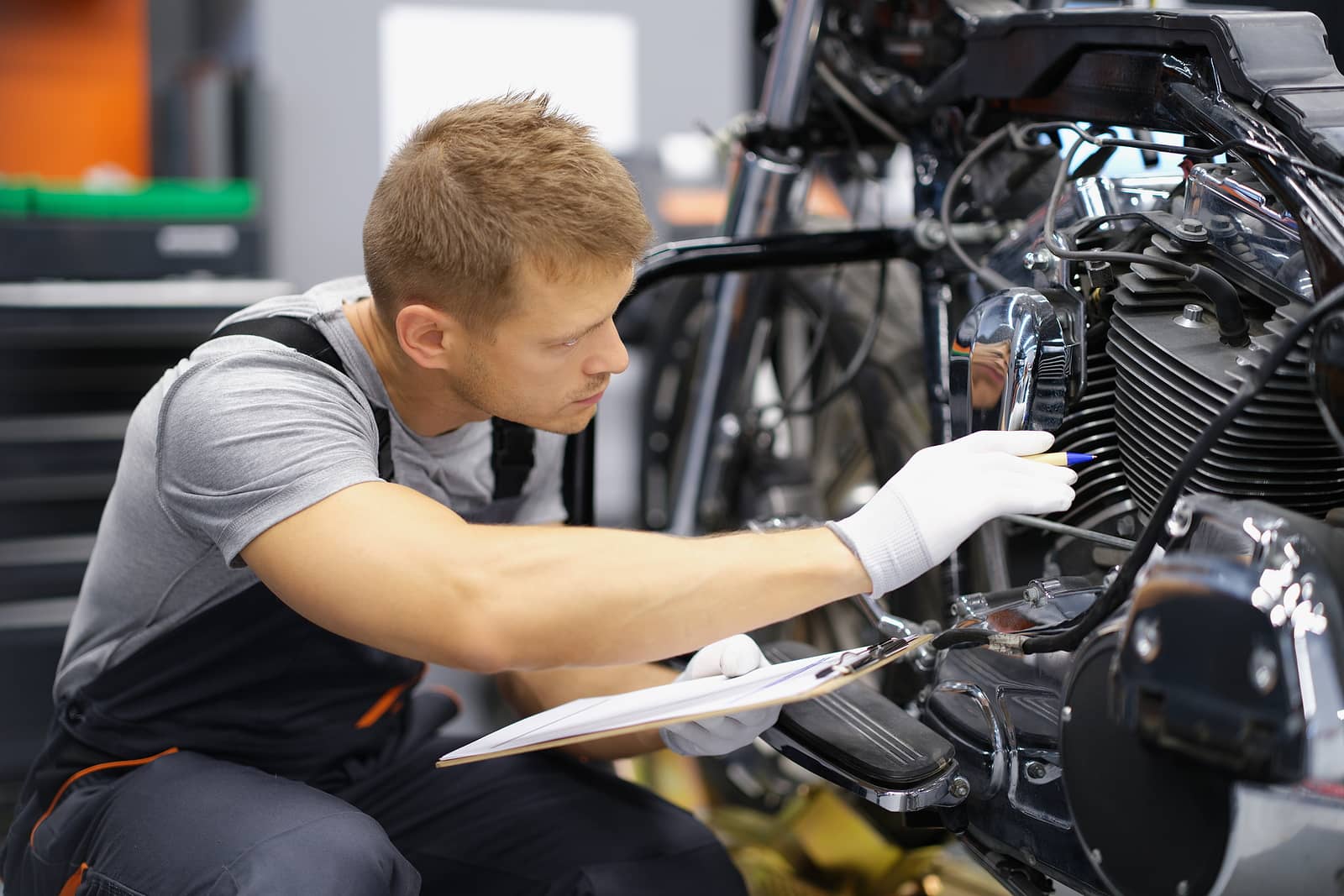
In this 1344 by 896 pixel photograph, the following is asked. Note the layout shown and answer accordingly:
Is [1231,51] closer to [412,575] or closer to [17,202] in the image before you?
[412,575]

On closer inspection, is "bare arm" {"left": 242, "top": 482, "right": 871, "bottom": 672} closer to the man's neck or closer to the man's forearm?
the man's forearm

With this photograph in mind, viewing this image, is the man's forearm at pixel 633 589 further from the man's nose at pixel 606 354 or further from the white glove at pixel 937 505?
the man's nose at pixel 606 354

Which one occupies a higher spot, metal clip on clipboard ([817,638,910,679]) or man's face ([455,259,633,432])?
man's face ([455,259,633,432])

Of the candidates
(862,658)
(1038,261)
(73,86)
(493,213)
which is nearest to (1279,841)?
(862,658)

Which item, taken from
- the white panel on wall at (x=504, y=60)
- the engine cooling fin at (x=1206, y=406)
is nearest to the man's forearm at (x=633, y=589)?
the engine cooling fin at (x=1206, y=406)

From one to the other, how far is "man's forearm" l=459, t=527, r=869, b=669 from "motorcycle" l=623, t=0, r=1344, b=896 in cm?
12

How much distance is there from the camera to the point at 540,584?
32.4 inches

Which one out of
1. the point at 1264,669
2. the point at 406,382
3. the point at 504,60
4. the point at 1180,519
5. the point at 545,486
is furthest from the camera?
the point at 504,60

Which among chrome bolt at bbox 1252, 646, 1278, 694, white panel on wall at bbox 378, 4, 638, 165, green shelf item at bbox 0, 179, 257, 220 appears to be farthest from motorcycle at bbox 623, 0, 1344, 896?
white panel on wall at bbox 378, 4, 638, 165

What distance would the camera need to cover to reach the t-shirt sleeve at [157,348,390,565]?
880 millimetres

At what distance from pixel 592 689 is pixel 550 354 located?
411mm

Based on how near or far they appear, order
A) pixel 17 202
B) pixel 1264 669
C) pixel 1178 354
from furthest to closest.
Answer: pixel 17 202 < pixel 1178 354 < pixel 1264 669

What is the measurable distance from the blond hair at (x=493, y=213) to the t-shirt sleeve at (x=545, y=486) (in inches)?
12.1

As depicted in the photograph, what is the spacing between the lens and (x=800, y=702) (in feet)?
3.40
